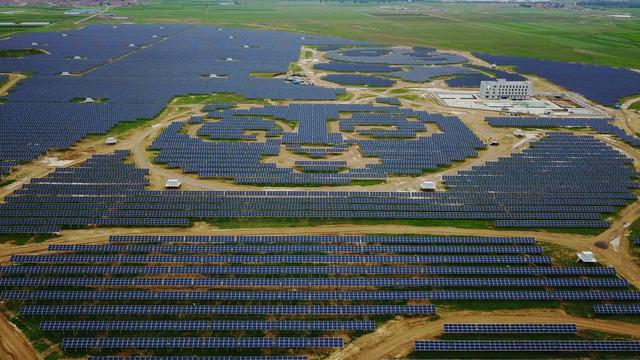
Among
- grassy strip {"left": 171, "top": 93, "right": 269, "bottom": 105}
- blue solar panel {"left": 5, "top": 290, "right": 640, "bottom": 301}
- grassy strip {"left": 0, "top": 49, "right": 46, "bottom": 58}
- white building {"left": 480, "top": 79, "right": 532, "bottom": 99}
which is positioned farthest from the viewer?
grassy strip {"left": 0, "top": 49, "right": 46, "bottom": 58}

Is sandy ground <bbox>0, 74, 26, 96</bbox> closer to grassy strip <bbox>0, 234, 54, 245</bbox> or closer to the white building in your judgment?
grassy strip <bbox>0, 234, 54, 245</bbox>

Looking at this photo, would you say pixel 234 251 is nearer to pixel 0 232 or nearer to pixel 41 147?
pixel 0 232

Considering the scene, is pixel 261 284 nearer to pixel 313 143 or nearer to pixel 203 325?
pixel 203 325

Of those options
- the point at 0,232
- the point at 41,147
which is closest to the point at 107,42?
the point at 41,147

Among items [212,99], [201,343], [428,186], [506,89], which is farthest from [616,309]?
[212,99]

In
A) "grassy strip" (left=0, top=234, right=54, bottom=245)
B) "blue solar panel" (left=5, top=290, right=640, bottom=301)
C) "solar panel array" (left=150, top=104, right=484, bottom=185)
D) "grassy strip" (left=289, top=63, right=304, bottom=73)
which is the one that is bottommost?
"blue solar panel" (left=5, top=290, right=640, bottom=301)

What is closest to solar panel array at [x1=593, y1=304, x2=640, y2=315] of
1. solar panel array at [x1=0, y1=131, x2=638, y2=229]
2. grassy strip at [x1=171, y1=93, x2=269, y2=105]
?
solar panel array at [x1=0, y1=131, x2=638, y2=229]

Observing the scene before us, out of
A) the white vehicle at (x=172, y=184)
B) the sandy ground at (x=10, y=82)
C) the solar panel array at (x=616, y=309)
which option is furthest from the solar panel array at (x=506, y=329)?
the sandy ground at (x=10, y=82)
